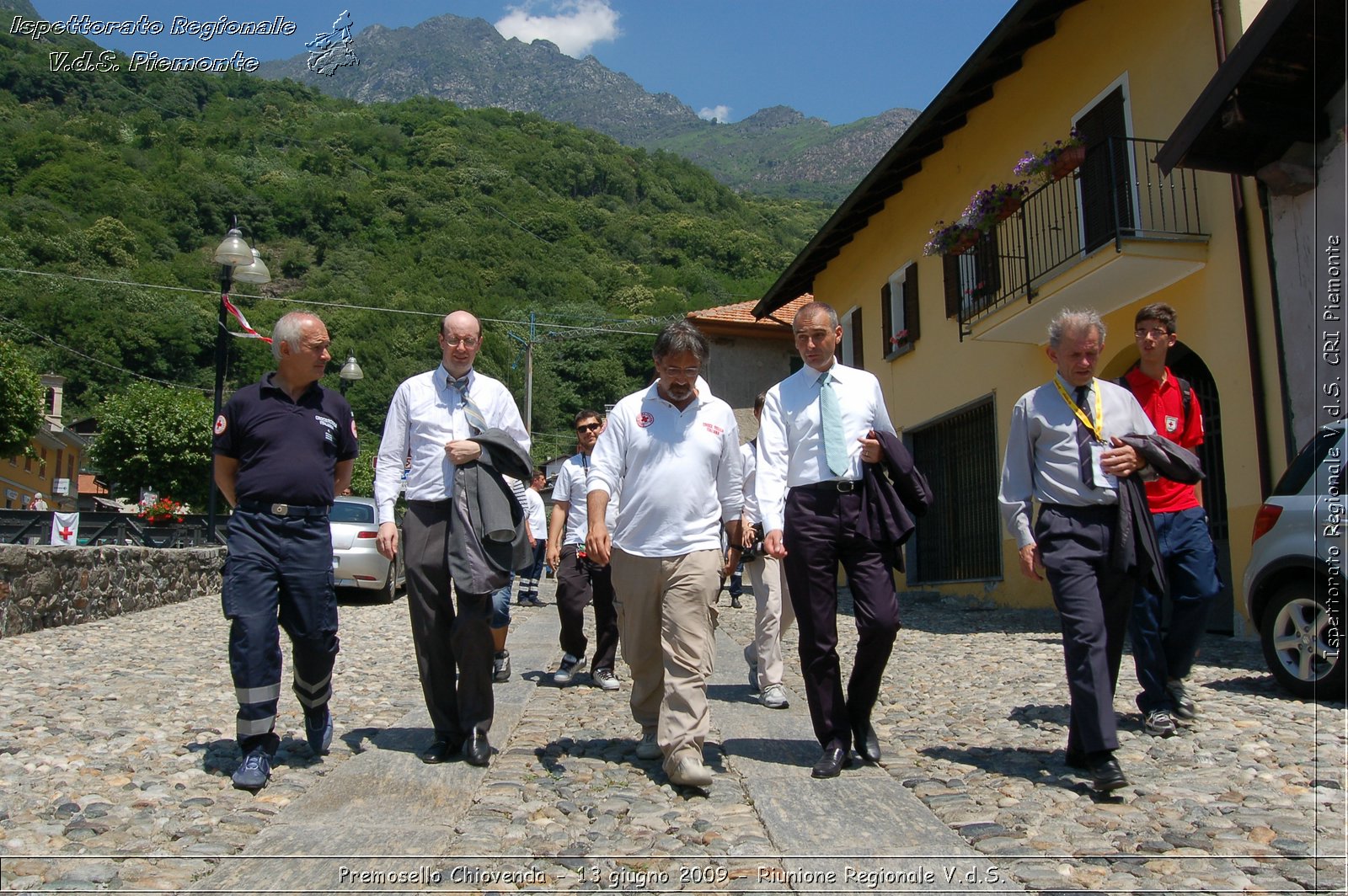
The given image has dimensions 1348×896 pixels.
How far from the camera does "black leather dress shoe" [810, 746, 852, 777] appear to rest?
4102mm

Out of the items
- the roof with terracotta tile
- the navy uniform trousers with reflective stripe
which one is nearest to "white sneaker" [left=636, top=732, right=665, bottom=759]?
the navy uniform trousers with reflective stripe

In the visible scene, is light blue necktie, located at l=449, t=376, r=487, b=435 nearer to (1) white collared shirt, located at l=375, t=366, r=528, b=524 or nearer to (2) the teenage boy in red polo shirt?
(1) white collared shirt, located at l=375, t=366, r=528, b=524

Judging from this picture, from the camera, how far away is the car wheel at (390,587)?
46.5 ft

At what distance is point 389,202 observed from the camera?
160 ft

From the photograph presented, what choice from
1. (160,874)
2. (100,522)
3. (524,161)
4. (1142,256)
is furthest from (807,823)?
(524,161)

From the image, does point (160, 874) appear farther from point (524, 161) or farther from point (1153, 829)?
point (524, 161)

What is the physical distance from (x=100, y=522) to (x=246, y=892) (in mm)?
19855

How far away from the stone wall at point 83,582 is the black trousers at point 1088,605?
8491 millimetres

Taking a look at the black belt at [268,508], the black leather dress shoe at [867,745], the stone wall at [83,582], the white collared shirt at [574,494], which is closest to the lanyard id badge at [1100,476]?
the black leather dress shoe at [867,745]

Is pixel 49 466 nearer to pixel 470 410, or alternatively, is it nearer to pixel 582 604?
pixel 582 604

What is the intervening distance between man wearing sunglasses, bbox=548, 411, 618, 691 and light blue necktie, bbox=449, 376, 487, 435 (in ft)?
6.26

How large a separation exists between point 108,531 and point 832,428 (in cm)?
1843

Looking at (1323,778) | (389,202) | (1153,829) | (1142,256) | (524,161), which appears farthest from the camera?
(524,161)

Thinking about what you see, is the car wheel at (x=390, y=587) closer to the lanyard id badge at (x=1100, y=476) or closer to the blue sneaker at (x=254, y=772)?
the blue sneaker at (x=254, y=772)
